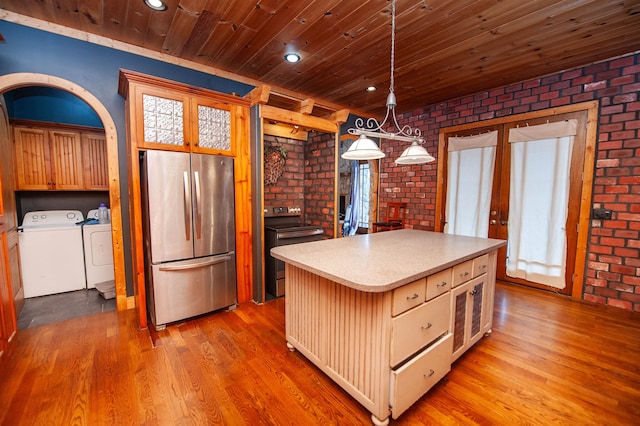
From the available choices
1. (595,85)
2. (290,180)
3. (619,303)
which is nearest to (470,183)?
(595,85)

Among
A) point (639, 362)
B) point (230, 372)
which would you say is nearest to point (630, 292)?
point (639, 362)

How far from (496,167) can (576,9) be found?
1.97 m

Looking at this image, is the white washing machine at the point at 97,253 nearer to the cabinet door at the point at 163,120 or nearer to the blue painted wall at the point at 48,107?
the blue painted wall at the point at 48,107

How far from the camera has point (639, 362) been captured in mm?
1962

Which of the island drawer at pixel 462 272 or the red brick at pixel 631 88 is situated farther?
the red brick at pixel 631 88

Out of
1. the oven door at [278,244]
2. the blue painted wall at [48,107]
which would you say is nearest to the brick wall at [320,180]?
the oven door at [278,244]

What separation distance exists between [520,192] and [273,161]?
3.32 meters

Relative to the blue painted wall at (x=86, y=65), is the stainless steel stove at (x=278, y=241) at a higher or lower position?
lower

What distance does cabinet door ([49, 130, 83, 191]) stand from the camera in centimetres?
350

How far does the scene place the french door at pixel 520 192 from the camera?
3.08 meters

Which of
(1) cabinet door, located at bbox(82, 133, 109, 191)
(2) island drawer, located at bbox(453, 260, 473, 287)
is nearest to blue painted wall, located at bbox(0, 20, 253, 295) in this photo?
(1) cabinet door, located at bbox(82, 133, 109, 191)

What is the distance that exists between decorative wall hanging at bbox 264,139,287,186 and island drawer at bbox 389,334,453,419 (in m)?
2.78

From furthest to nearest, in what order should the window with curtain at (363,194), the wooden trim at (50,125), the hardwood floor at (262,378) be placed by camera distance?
the window with curtain at (363,194) < the wooden trim at (50,125) < the hardwood floor at (262,378)

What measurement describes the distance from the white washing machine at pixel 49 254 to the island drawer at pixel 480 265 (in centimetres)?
445
